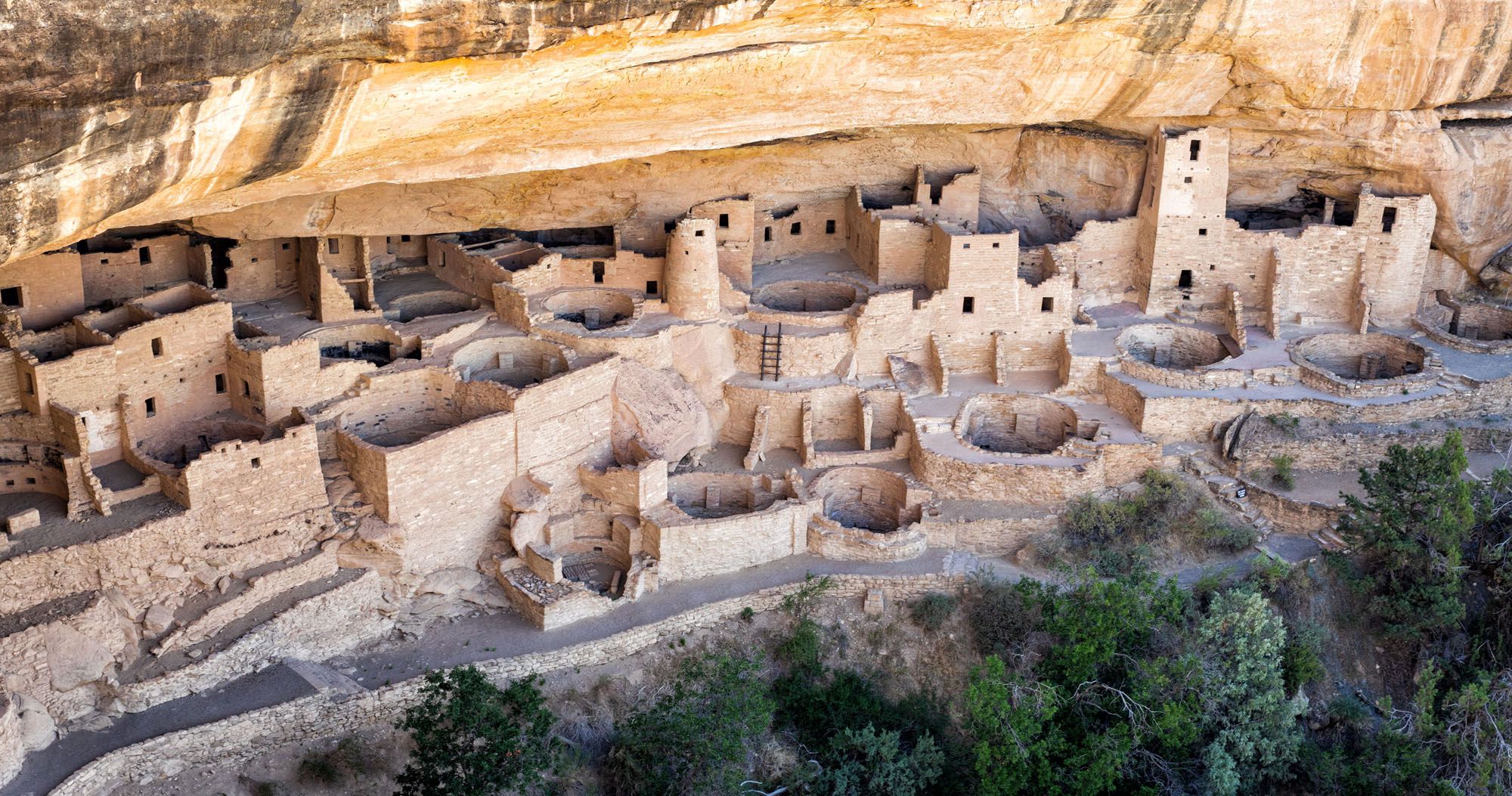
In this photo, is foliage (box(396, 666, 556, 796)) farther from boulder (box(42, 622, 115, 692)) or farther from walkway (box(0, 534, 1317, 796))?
boulder (box(42, 622, 115, 692))

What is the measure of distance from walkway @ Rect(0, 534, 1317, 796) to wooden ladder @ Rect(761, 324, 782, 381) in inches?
102

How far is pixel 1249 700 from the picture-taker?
15.8 metres

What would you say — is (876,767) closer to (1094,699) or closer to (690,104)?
(1094,699)

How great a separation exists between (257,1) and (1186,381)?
12.5 metres

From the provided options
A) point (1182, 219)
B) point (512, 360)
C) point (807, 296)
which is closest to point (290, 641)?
point (512, 360)

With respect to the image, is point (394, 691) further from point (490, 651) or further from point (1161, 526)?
point (1161, 526)

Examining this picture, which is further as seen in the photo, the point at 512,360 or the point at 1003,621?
the point at 512,360

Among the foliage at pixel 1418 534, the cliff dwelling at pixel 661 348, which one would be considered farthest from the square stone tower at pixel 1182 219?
the foliage at pixel 1418 534

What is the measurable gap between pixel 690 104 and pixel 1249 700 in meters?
8.40

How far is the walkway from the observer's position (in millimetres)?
13734

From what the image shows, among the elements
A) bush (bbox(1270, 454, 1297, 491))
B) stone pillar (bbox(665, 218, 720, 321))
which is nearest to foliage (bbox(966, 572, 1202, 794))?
bush (bbox(1270, 454, 1297, 491))

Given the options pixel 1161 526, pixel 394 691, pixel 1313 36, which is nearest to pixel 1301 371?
pixel 1161 526

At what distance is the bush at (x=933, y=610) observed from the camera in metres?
17.2

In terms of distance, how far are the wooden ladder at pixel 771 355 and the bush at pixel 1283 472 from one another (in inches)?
239
